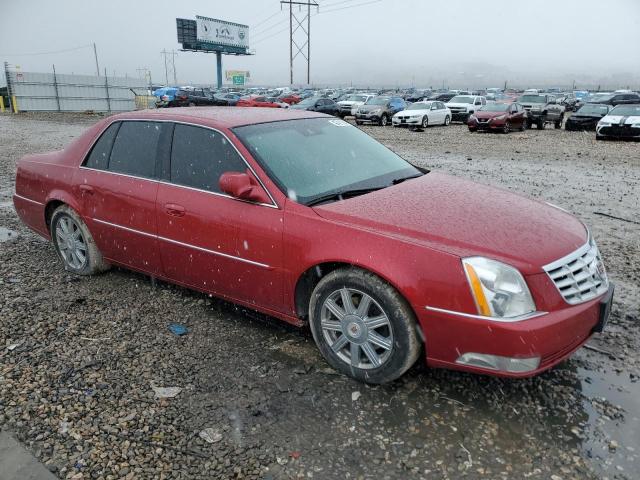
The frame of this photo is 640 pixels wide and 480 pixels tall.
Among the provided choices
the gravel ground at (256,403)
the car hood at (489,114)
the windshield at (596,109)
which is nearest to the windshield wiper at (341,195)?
the gravel ground at (256,403)

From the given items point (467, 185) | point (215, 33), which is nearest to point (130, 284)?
point (467, 185)

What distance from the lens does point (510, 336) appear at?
2.54 m

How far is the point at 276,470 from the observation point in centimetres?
244

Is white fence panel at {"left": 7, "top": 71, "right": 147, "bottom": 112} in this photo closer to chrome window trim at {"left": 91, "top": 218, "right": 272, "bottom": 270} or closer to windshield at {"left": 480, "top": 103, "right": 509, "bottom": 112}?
windshield at {"left": 480, "top": 103, "right": 509, "bottom": 112}

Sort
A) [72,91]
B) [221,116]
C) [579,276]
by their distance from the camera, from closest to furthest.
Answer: [579,276]
[221,116]
[72,91]

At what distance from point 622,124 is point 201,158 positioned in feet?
59.4

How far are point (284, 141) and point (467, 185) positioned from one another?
142 cm

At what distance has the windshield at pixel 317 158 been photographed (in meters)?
3.43

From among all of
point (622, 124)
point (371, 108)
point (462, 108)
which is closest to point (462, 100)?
point (462, 108)

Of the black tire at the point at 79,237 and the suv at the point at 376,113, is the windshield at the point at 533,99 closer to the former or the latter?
the suv at the point at 376,113

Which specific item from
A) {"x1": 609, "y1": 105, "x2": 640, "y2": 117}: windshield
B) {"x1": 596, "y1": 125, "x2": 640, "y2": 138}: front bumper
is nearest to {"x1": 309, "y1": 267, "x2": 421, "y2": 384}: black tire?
{"x1": 596, "y1": 125, "x2": 640, "y2": 138}: front bumper

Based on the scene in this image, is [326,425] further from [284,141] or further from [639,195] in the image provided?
[639,195]

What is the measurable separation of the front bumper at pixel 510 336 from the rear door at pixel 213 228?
3.63ft

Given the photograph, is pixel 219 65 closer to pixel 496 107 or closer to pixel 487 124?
pixel 496 107
